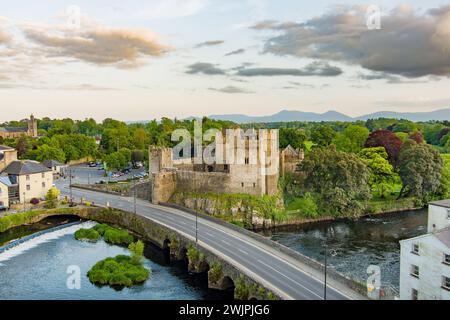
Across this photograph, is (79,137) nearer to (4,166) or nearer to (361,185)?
(4,166)

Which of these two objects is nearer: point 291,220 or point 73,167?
point 291,220

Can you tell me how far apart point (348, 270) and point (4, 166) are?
5673 centimetres

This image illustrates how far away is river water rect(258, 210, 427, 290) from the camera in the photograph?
43.1 metres

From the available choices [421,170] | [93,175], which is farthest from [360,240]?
[93,175]

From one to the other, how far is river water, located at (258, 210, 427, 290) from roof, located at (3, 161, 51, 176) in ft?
118

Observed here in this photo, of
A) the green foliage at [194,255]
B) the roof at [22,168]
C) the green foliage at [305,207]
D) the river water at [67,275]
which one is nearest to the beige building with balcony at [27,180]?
the roof at [22,168]

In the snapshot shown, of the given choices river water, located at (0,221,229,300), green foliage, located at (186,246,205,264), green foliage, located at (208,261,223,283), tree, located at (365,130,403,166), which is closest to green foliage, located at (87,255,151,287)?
river water, located at (0,221,229,300)

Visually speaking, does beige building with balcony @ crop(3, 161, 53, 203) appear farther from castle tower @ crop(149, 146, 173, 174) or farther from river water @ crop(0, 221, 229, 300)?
castle tower @ crop(149, 146, 173, 174)

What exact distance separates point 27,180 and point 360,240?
1849 inches

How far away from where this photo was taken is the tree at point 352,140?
312 ft
